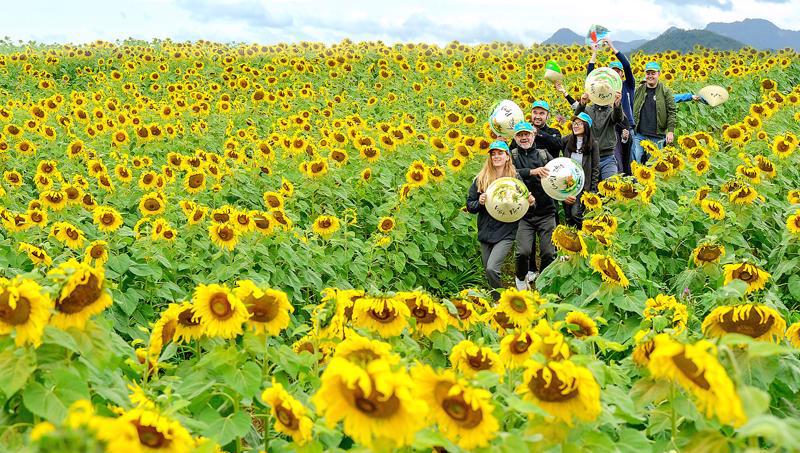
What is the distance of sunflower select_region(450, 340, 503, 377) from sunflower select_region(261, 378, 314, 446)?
2.24 feet

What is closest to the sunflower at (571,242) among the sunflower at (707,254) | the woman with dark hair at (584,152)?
the sunflower at (707,254)

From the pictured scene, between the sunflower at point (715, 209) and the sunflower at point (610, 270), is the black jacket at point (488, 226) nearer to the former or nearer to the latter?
the sunflower at point (715, 209)

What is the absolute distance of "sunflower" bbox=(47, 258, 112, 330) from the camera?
239 centimetres

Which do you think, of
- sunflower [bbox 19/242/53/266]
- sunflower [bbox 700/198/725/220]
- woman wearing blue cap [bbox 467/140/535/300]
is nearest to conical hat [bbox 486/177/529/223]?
woman wearing blue cap [bbox 467/140/535/300]

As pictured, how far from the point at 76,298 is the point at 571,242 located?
3804 mm

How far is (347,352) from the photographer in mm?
2455

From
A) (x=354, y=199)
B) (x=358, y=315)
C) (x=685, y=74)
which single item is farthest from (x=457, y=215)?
(x=685, y=74)

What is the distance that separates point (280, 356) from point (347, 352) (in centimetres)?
65

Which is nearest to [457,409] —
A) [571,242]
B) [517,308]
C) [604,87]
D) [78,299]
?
[78,299]

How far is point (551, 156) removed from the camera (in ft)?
27.6

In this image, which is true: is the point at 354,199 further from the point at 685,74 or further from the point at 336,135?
the point at 685,74

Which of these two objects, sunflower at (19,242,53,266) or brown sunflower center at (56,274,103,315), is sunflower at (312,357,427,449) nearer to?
brown sunflower center at (56,274,103,315)

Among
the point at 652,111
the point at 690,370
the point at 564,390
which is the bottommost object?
the point at 564,390

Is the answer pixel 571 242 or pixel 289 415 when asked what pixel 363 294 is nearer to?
pixel 289 415
